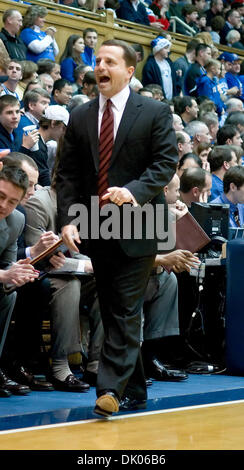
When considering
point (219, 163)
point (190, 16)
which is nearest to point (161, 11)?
point (190, 16)

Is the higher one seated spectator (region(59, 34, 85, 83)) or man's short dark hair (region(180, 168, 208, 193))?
seated spectator (region(59, 34, 85, 83))

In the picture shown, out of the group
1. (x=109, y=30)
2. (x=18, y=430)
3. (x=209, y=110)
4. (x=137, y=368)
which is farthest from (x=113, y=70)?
(x=109, y=30)

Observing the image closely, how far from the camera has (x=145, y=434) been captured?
428 centimetres

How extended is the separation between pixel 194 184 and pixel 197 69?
24.8ft

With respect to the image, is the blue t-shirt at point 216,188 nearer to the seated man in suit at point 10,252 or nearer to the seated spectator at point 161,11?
the seated man in suit at point 10,252

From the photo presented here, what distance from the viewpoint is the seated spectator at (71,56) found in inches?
491

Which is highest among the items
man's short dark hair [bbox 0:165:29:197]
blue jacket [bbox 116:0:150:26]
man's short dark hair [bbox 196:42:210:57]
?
blue jacket [bbox 116:0:150:26]

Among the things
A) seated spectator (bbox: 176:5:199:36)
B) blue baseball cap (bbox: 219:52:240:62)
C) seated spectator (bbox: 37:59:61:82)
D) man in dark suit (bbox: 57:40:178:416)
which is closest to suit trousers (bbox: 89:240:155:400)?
man in dark suit (bbox: 57:40:178:416)

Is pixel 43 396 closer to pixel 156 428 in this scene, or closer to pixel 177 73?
pixel 156 428

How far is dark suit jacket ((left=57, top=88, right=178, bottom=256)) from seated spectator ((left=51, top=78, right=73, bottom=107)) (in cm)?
565

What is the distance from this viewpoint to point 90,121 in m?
4.84

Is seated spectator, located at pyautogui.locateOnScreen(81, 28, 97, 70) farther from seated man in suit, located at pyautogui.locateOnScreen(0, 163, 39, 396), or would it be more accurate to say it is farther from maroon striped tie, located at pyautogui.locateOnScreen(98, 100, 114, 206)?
maroon striped tie, located at pyautogui.locateOnScreen(98, 100, 114, 206)

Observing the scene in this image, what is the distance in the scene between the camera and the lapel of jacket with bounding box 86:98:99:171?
4.77 metres

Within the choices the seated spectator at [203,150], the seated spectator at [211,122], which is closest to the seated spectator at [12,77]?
the seated spectator at [203,150]
